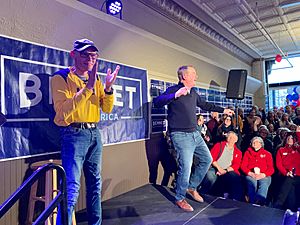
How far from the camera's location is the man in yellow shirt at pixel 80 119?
1.77 m

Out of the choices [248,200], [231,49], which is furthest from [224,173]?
[231,49]

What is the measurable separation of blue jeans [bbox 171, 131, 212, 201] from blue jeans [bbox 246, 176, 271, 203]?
805 mm

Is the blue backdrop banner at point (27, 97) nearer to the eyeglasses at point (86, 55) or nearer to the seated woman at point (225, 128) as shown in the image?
the eyeglasses at point (86, 55)

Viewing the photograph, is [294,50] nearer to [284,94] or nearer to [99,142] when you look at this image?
[284,94]

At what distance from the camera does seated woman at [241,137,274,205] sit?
3025 mm

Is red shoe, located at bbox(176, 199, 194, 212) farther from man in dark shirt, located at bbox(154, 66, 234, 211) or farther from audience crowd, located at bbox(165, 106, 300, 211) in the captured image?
audience crowd, located at bbox(165, 106, 300, 211)

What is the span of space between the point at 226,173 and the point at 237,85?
8.64 feet

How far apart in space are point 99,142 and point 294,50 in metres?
8.60

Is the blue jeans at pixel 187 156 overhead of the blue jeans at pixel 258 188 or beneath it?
overhead

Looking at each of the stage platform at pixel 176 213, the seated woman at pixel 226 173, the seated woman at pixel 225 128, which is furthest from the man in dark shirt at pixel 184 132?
the seated woman at pixel 225 128

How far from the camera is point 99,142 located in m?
1.95

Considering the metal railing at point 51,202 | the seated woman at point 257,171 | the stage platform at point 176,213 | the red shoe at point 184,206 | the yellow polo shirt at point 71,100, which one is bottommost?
the stage platform at point 176,213

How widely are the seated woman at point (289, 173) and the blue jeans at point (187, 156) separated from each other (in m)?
1.03

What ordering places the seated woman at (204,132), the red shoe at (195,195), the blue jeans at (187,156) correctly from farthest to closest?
the seated woman at (204,132) → the red shoe at (195,195) → the blue jeans at (187,156)
